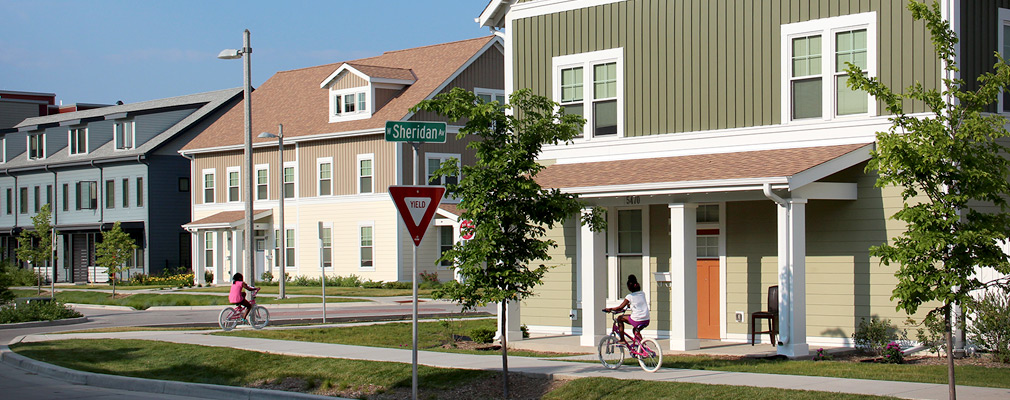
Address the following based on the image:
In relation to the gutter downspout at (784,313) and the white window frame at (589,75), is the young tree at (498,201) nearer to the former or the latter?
the gutter downspout at (784,313)

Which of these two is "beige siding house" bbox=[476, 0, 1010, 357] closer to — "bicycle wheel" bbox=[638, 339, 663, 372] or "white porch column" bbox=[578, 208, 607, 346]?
"white porch column" bbox=[578, 208, 607, 346]

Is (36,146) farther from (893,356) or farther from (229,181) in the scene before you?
(893,356)

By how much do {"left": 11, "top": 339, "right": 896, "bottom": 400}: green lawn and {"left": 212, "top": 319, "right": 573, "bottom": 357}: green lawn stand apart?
2.62m

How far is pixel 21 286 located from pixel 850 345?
157 ft

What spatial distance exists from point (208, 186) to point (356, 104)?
1207 centimetres

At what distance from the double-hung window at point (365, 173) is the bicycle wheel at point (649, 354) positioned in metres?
29.2

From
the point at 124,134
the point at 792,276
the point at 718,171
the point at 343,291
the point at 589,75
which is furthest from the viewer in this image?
the point at 124,134

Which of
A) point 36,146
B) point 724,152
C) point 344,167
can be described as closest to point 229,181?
point 344,167

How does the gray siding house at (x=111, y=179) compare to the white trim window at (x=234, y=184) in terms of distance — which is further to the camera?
the gray siding house at (x=111, y=179)

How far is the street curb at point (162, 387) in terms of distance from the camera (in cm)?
1453

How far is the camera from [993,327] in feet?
51.7

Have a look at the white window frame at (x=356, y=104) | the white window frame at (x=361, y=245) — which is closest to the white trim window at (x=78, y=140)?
the white window frame at (x=356, y=104)

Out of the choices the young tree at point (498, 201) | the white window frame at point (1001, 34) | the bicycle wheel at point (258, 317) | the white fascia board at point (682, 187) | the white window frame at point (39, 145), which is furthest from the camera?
the white window frame at point (39, 145)

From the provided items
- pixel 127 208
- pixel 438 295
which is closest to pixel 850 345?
pixel 438 295
